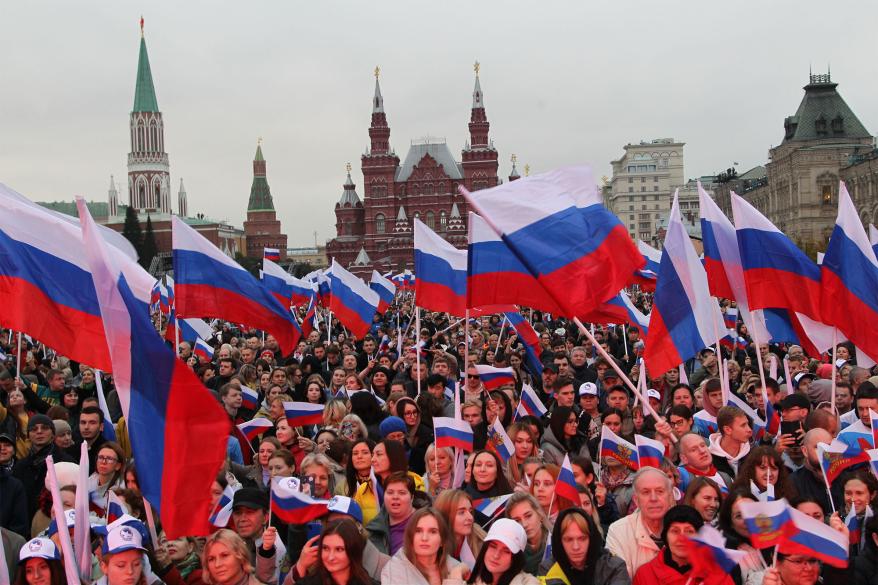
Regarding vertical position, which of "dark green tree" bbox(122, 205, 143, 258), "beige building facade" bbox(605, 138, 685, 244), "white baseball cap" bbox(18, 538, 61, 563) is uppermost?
"beige building facade" bbox(605, 138, 685, 244)

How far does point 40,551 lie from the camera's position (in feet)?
17.4

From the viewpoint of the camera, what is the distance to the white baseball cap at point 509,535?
4.94 metres

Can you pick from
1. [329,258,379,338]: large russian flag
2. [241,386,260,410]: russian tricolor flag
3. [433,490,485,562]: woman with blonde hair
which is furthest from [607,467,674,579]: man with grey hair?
[329,258,379,338]: large russian flag

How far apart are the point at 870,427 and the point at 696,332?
185cm

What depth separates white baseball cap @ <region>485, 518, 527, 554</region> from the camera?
16.2 ft

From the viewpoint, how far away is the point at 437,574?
525 centimetres

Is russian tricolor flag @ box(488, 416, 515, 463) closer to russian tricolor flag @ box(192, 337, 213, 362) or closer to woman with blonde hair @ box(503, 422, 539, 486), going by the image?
woman with blonde hair @ box(503, 422, 539, 486)

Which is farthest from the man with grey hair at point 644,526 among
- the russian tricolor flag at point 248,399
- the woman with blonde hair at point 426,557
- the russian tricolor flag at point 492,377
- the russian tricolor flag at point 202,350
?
the russian tricolor flag at point 202,350

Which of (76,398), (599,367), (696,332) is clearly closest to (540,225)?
(696,332)

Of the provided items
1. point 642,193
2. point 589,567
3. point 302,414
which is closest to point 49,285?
point 302,414

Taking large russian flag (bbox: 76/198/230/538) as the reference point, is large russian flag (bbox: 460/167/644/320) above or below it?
above

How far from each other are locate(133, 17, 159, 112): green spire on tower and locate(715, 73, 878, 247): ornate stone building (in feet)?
283

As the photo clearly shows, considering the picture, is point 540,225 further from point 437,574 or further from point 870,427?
point 437,574

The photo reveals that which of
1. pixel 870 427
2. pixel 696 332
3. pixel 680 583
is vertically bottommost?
pixel 680 583
